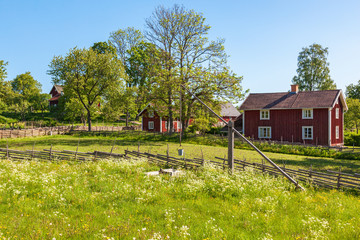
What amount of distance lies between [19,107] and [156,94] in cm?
3813

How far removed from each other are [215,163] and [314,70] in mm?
47239

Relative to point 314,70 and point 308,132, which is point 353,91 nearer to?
point 314,70

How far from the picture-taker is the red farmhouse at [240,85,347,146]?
33219 millimetres

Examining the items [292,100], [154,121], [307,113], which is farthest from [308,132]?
[154,121]

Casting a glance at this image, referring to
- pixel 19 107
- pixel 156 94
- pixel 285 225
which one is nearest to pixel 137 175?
pixel 285 225

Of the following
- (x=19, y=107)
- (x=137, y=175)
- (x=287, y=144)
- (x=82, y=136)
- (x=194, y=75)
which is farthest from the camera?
(x=19, y=107)

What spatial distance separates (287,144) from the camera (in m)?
29.9

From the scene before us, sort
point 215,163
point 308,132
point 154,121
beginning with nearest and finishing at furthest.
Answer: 1. point 215,163
2. point 308,132
3. point 154,121

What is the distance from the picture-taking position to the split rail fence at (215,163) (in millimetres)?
13031

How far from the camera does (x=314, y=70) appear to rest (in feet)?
181

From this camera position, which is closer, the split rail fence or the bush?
the split rail fence

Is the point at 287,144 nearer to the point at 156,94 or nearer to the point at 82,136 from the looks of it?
the point at 156,94

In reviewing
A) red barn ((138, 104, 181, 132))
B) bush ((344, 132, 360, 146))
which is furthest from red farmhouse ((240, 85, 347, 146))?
red barn ((138, 104, 181, 132))

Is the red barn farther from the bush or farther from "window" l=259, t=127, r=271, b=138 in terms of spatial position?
the bush
